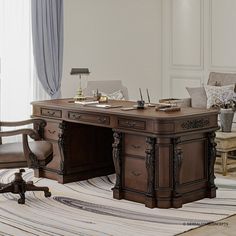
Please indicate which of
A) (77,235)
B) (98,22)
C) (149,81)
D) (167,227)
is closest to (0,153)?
(77,235)

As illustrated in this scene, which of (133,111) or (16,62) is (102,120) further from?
(16,62)

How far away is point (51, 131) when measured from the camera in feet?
20.3

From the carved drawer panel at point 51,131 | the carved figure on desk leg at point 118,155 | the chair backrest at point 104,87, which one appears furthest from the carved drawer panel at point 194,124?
the chair backrest at point 104,87

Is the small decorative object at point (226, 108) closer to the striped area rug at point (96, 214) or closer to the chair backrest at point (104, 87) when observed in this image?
the striped area rug at point (96, 214)

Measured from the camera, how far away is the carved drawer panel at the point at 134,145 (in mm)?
5191

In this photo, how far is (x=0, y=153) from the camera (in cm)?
517

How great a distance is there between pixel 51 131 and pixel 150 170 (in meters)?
1.51

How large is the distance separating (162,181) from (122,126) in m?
0.62

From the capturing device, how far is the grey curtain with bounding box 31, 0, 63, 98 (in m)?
7.85

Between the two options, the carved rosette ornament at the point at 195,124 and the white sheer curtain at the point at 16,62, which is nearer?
the carved rosette ornament at the point at 195,124

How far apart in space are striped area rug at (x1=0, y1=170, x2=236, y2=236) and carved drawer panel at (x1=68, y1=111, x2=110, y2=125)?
717 millimetres

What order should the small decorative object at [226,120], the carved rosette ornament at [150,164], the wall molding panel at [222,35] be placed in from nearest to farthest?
the carved rosette ornament at [150,164], the small decorative object at [226,120], the wall molding panel at [222,35]

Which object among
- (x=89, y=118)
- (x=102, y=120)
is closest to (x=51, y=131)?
(x=89, y=118)

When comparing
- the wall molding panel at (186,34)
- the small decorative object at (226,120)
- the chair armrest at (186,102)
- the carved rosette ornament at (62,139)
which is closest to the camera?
the carved rosette ornament at (62,139)
